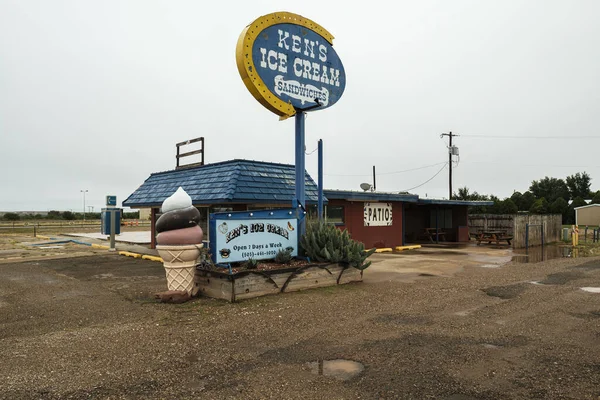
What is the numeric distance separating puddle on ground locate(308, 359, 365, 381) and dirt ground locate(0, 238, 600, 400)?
8cm

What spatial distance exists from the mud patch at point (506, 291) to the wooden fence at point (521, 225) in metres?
13.5

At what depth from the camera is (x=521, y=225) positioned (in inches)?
910

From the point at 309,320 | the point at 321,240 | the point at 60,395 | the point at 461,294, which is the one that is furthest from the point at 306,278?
the point at 60,395

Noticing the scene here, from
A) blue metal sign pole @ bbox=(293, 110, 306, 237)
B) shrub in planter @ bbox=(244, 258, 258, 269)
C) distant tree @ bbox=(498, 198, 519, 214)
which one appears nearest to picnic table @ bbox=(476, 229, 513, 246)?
blue metal sign pole @ bbox=(293, 110, 306, 237)

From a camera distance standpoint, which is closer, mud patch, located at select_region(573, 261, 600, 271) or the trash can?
mud patch, located at select_region(573, 261, 600, 271)

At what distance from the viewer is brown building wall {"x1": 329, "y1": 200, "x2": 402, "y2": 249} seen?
19797 mm

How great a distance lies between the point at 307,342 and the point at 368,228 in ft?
49.4

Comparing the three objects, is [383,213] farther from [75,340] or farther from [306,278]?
[75,340]

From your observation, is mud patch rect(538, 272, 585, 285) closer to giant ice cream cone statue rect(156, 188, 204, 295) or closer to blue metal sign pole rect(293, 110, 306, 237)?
blue metal sign pole rect(293, 110, 306, 237)

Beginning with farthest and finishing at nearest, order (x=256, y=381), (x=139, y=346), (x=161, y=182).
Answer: (x=161, y=182)
(x=139, y=346)
(x=256, y=381)

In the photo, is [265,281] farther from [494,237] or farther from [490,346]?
[494,237]

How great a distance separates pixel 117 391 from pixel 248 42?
7884mm

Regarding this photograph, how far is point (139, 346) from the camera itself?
5906 mm

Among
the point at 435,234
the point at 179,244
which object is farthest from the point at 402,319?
the point at 435,234
